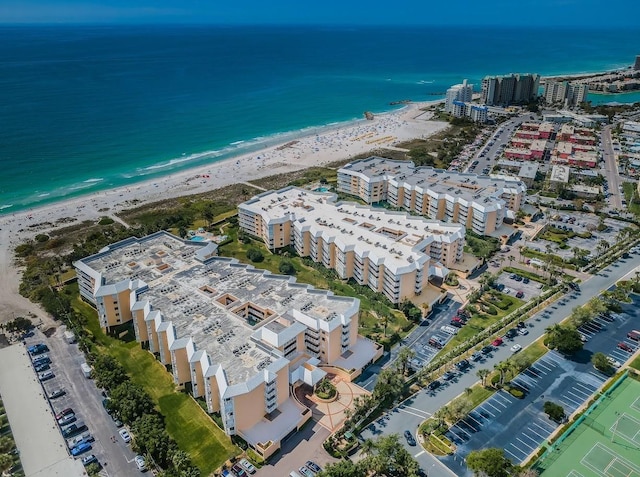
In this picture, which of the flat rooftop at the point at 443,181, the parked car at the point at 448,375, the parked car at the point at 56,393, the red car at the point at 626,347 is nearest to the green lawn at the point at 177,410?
the parked car at the point at 56,393

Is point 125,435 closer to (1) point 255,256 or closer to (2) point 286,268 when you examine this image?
(2) point 286,268

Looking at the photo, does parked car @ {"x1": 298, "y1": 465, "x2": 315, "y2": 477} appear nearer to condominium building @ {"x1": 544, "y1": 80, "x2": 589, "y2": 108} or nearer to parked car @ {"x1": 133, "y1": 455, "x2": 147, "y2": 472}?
parked car @ {"x1": 133, "y1": 455, "x2": 147, "y2": 472}

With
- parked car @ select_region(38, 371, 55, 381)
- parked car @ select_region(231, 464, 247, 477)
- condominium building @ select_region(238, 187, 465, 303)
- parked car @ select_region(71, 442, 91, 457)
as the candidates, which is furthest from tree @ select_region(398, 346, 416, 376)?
parked car @ select_region(38, 371, 55, 381)

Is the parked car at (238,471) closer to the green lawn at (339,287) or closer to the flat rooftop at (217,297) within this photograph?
the flat rooftop at (217,297)

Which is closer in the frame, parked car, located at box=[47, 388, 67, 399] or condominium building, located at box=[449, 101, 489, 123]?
parked car, located at box=[47, 388, 67, 399]

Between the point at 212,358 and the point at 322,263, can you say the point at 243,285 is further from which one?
the point at 322,263

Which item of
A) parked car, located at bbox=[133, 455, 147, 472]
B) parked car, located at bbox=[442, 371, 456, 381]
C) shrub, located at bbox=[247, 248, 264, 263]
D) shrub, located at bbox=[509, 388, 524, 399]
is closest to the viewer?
parked car, located at bbox=[133, 455, 147, 472]

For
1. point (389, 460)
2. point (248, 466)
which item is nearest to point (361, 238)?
point (389, 460)
